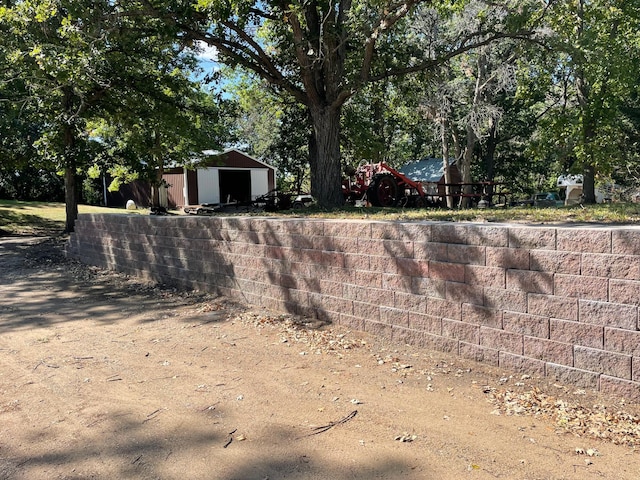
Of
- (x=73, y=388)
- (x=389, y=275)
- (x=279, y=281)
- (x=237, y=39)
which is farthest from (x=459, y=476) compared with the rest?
(x=237, y=39)

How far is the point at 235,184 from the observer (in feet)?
118

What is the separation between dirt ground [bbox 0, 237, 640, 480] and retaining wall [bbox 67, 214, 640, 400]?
22cm

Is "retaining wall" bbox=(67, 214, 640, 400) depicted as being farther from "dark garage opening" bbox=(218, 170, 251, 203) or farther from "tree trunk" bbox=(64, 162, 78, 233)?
"dark garage opening" bbox=(218, 170, 251, 203)

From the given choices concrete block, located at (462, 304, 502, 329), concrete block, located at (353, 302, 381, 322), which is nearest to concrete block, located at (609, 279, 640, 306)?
concrete block, located at (462, 304, 502, 329)

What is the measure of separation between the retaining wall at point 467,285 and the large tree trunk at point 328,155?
3.87 meters

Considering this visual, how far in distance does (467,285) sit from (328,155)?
6.99 metres

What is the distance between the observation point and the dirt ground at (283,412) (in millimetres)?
3174

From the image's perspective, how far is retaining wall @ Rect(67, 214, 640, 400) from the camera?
3.73 metres

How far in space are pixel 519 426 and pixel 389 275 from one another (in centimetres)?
213

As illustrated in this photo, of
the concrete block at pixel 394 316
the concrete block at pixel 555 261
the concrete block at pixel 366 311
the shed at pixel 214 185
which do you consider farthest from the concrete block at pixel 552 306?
the shed at pixel 214 185

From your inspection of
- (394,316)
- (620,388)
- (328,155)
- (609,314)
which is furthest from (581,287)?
(328,155)

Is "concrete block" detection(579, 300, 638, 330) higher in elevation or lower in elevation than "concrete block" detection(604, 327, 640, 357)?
higher

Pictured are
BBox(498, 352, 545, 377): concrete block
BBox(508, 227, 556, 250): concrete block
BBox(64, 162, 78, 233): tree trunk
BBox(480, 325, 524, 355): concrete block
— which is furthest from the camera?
BBox(64, 162, 78, 233): tree trunk

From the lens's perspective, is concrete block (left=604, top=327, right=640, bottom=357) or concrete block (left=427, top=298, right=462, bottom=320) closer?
concrete block (left=604, top=327, right=640, bottom=357)
